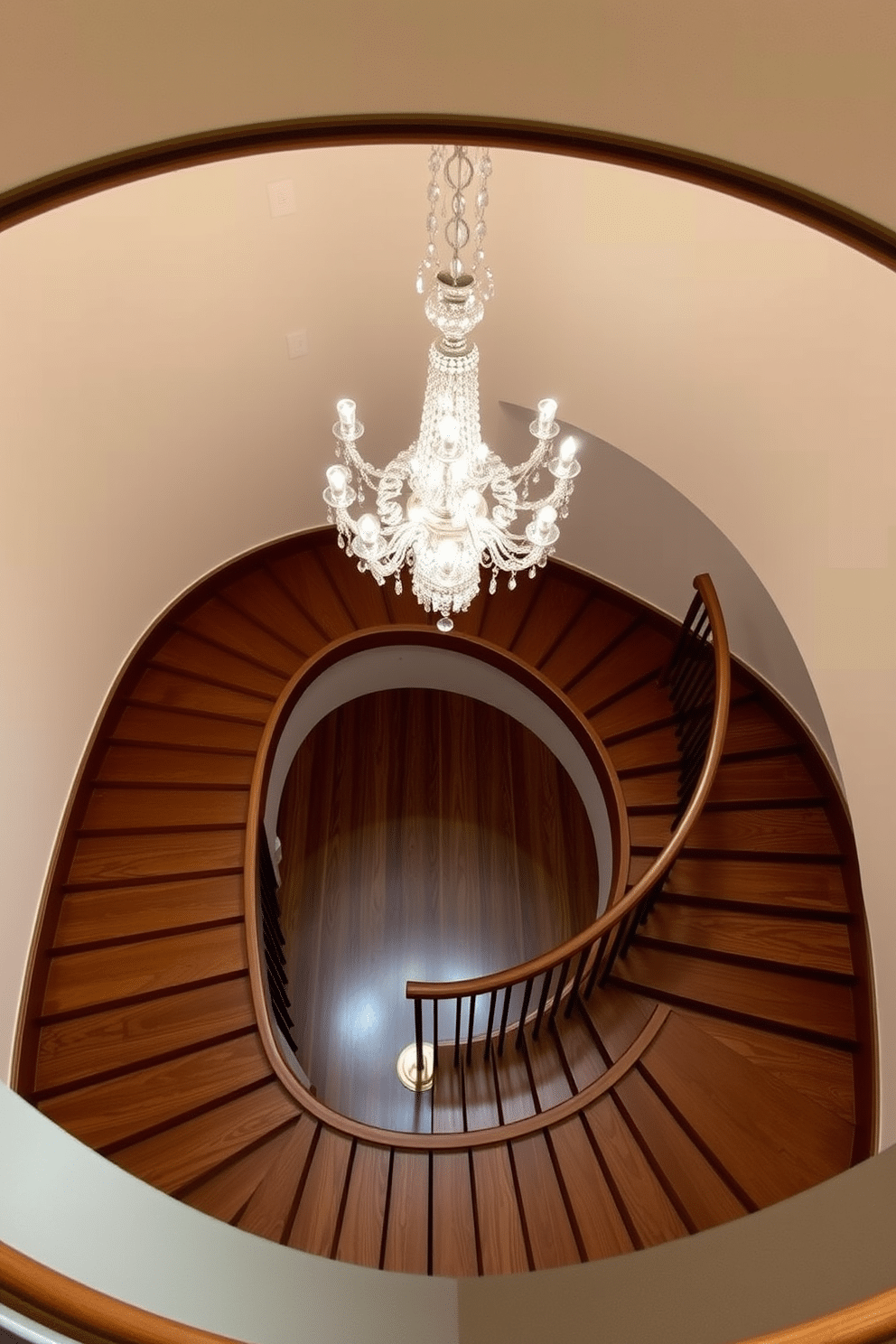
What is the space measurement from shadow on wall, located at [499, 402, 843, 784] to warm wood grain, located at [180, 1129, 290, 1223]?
149 inches

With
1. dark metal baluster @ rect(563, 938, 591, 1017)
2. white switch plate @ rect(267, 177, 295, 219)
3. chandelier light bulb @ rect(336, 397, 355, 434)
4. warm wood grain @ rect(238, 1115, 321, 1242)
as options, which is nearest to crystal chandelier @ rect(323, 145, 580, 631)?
chandelier light bulb @ rect(336, 397, 355, 434)

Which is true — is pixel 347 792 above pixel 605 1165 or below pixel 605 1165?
above

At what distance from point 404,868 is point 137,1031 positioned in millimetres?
2213

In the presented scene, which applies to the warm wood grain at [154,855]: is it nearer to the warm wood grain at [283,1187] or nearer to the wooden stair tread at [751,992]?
the warm wood grain at [283,1187]

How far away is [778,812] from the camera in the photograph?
512cm

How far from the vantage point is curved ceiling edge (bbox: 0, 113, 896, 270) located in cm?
Result: 160

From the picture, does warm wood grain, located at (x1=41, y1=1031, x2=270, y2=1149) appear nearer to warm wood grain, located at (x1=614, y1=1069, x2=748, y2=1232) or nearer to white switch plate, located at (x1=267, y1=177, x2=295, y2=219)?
warm wood grain, located at (x1=614, y1=1069, x2=748, y2=1232)

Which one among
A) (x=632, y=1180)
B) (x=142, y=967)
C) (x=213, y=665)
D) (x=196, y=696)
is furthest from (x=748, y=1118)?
(x=213, y=665)

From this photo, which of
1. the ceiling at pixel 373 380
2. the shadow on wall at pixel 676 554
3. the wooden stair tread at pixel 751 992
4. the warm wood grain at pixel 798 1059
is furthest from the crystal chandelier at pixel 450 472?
the warm wood grain at pixel 798 1059

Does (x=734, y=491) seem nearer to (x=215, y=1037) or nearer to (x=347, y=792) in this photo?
(x=347, y=792)

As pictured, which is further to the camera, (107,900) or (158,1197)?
(107,900)

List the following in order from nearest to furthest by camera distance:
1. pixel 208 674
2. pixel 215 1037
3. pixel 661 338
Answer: pixel 215 1037 → pixel 661 338 → pixel 208 674

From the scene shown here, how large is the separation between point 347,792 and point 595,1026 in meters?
2.52

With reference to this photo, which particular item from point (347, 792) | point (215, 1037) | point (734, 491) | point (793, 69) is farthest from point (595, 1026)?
point (793, 69)
